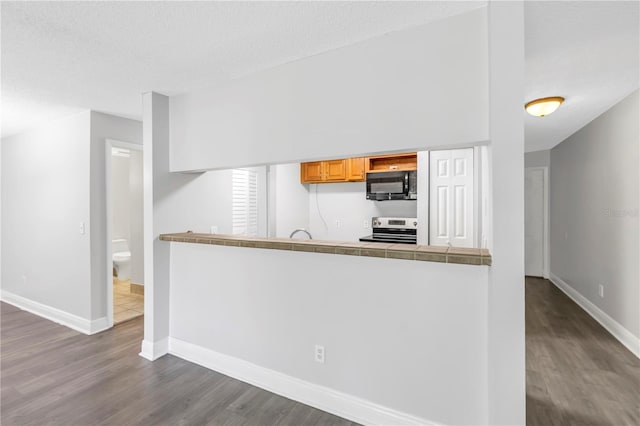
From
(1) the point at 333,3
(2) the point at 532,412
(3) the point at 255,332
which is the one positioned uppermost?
(1) the point at 333,3

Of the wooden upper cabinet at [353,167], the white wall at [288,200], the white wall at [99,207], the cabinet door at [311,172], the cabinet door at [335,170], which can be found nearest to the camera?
the white wall at [99,207]

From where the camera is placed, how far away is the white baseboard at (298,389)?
6.21 feet

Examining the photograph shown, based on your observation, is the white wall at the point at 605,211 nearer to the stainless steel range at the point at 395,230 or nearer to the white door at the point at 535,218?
the white door at the point at 535,218

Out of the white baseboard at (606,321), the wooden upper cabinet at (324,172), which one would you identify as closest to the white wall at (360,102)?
the wooden upper cabinet at (324,172)

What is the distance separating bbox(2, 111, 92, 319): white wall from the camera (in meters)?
3.42

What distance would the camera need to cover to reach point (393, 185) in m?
4.16

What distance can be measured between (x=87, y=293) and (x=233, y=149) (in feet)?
7.85

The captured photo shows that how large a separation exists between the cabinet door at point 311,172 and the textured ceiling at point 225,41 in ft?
8.31

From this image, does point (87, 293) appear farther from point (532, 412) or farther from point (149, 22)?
point (532, 412)

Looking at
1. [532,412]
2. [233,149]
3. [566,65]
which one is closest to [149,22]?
[233,149]

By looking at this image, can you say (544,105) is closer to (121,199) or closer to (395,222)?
(395,222)

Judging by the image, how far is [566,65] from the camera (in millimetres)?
2277

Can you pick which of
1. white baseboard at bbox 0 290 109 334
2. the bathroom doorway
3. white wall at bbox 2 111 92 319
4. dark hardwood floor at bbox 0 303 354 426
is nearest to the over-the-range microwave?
dark hardwood floor at bbox 0 303 354 426

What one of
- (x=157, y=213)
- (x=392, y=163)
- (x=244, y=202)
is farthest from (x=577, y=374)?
(x=157, y=213)
